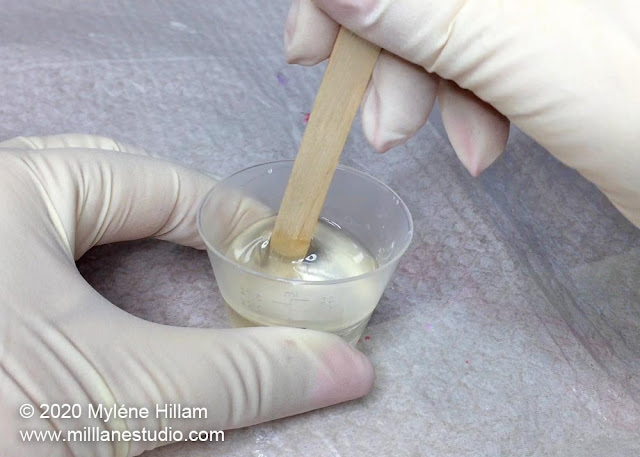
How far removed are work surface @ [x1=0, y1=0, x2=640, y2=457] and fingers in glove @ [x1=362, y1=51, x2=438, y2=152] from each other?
9.0 inches

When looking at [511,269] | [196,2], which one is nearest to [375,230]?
[511,269]

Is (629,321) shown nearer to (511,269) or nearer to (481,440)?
(511,269)

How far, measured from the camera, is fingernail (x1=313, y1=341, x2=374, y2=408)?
639 millimetres

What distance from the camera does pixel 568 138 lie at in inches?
21.4

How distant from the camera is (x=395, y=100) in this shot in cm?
61

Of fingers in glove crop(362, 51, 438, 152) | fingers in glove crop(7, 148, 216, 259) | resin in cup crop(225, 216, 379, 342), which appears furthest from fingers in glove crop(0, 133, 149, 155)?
fingers in glove crop(362, 51, 438, 152)

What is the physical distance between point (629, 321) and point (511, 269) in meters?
0.14

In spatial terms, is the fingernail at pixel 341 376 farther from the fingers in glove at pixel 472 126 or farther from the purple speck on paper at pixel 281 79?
the purple speck on paper at pixel 281 79

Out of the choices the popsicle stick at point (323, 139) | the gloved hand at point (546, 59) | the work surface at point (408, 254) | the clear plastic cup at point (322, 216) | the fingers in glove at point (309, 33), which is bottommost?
the work surface at point (408, 254)

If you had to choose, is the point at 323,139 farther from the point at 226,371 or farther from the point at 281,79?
the point at 281,79

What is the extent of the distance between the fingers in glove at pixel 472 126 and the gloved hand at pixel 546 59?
0.12 feet

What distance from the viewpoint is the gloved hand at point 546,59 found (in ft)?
1.68

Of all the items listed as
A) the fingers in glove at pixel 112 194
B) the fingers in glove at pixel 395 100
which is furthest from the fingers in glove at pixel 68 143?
the fingers in glove at pixel 395 100

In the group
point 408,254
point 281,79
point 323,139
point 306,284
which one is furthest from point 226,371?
point 281,79
